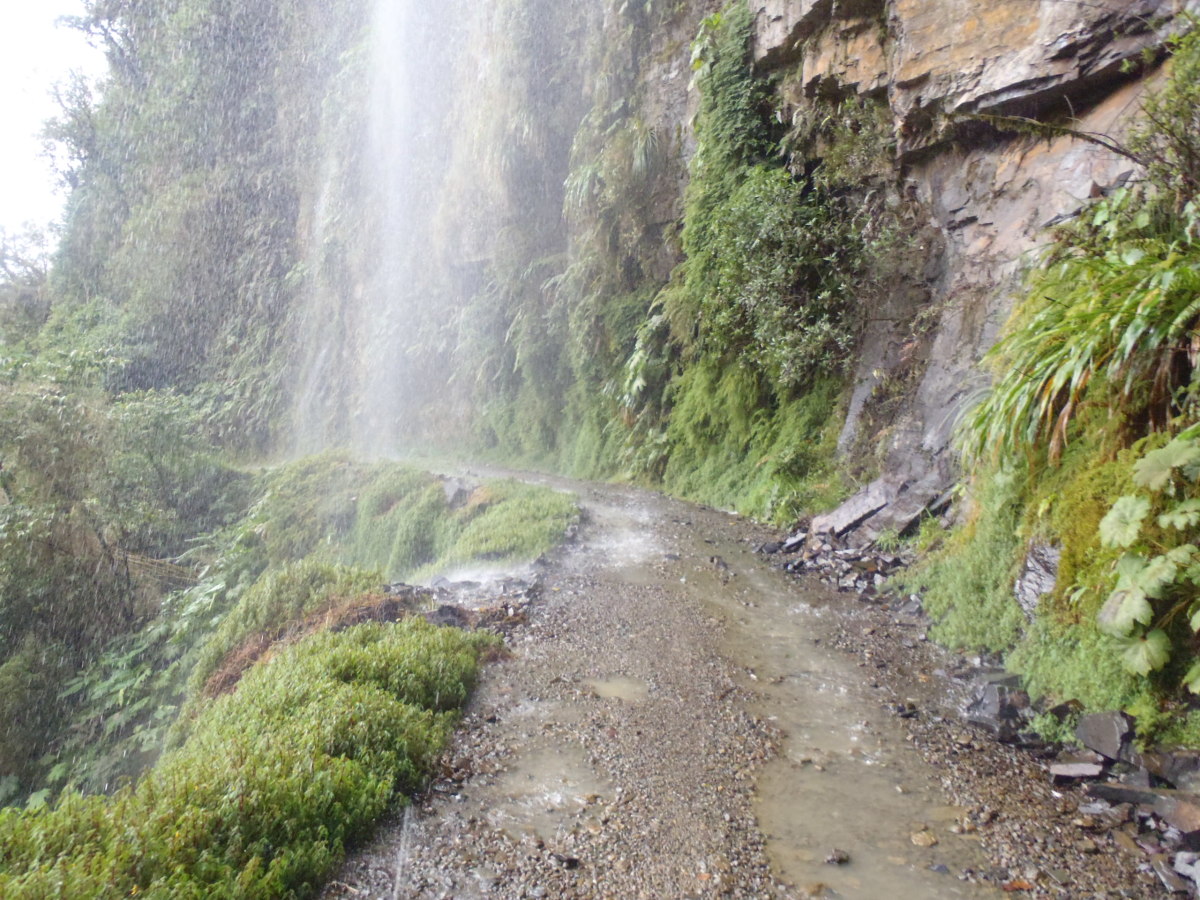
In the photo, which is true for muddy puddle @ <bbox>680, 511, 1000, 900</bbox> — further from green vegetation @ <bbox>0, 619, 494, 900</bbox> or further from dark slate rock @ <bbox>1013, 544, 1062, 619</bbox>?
green vegetation @ <bbox>0, 619, 494, 900</bbox>

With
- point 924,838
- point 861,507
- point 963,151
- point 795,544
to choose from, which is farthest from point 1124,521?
point 963,151

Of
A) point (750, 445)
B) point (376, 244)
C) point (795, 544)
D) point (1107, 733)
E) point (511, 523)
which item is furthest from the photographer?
point (376, 244)

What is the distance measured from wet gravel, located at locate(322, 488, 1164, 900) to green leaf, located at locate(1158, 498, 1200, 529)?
1.49 meters

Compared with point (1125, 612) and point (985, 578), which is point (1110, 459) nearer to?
point (1125, 612)

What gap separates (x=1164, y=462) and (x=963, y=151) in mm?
6201

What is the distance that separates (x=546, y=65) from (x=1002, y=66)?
14752 millimetres

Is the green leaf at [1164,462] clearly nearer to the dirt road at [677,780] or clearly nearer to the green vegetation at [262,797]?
the dirt road at [677,780]

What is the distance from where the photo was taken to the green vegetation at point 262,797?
9.18ft

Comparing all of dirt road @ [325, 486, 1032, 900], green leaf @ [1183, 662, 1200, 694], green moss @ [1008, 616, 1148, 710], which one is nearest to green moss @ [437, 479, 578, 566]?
dirt road @ [325, 486, 1032, 900]

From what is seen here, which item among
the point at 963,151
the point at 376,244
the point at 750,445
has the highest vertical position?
the point at 376,244

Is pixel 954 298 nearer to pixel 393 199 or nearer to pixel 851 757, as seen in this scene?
pixel 851 757

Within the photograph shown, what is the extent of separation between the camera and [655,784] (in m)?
4.00

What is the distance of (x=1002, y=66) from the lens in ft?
25.5

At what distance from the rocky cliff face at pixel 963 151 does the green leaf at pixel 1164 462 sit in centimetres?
322
